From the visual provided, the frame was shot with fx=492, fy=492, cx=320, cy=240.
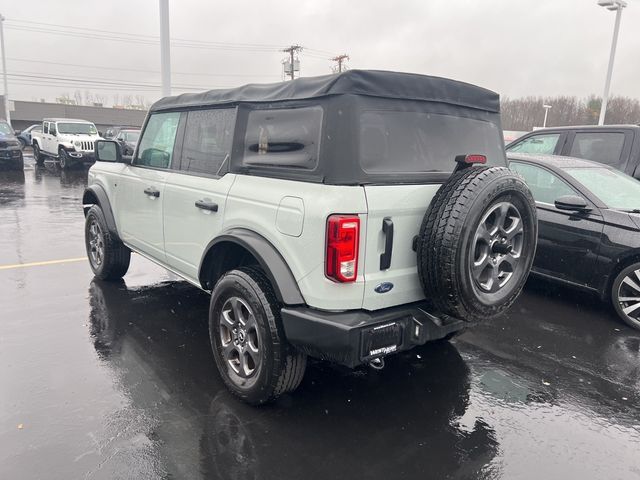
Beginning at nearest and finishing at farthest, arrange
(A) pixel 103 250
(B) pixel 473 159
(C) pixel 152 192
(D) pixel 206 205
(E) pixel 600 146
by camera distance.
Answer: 1. (B) pixel 473 159
2. (D) pixel 206 205
3. (C) pixel 152 192
4. (A) pixel 103 250
5. (E) pixel 600 146

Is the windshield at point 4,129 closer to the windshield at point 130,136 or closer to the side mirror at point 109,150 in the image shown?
the windshield at point 130,136

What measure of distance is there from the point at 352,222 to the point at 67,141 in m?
19.4

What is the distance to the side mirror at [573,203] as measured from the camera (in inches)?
194

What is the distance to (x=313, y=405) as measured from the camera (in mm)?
3277

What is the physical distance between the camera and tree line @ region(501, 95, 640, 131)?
49.8m

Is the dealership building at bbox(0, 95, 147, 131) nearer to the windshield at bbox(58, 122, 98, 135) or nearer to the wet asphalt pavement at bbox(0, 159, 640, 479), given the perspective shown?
the windshield at bbox(58, 122, 98, 135)

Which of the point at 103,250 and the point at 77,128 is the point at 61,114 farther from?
the point at 103,250

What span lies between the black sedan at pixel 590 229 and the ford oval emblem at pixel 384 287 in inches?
119

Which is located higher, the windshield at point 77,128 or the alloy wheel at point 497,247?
the windshield at point 77,128

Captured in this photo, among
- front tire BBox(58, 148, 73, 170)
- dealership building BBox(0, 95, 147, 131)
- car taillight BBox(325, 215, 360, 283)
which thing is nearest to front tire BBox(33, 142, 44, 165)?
front tire BBox(58, 148, 73, 170)

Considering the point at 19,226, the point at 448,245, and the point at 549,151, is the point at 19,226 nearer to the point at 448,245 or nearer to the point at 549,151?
the point at 448,245

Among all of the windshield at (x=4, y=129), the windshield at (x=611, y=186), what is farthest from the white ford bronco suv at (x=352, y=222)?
the windshield at (x=4, y=129)

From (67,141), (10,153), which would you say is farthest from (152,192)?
(67,141)

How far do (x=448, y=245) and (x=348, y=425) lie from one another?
1295 millimetres
